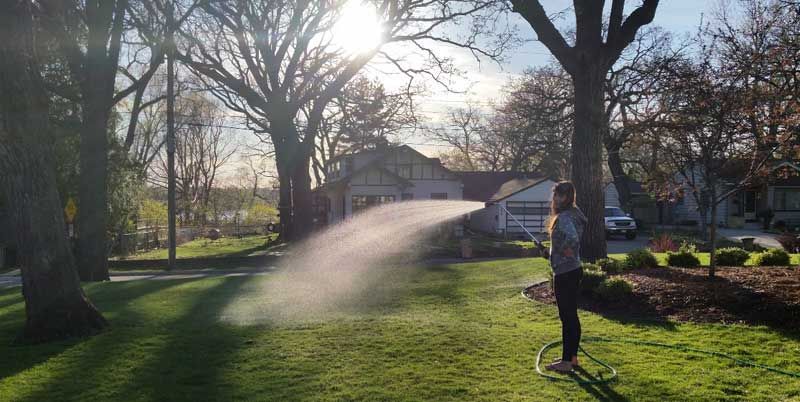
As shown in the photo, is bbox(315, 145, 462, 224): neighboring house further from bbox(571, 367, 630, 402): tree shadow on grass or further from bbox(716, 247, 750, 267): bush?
bbox(571, 367, 630, 402): tree shadow on grass

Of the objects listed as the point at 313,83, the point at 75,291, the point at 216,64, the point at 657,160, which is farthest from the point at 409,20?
the point at 75,291

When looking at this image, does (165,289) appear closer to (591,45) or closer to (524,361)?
(524,361)

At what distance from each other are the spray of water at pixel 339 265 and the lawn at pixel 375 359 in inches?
36.0

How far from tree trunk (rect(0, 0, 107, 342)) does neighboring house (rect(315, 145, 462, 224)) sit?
109ft

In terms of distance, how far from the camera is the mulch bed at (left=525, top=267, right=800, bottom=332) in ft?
23.9

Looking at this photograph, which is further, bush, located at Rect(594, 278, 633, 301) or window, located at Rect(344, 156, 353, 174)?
window, located at Rect(344, 156, 353, 174)

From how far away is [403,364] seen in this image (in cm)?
612

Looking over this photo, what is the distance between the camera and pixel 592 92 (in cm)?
1230

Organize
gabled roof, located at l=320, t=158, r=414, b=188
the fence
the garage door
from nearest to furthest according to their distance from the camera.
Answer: the fence → the garage door → gabled roof, located at l=320, t=158, r=414, b=188

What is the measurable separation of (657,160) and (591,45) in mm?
2937

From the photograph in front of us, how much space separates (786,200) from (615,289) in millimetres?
43388

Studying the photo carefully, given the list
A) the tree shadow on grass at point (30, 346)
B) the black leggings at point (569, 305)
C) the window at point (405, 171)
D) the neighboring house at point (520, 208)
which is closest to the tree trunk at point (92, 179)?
the tree shadow on grass at point (30, 346)

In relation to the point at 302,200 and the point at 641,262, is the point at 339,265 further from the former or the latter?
the point at 302,200

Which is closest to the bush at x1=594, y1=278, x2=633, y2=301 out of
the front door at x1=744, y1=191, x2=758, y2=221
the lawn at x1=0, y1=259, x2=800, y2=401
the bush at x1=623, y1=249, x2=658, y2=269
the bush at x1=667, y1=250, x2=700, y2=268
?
the lawn at x1=0, y1=259, x2=800, y2=401
